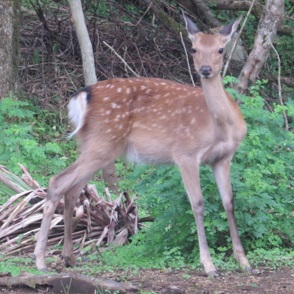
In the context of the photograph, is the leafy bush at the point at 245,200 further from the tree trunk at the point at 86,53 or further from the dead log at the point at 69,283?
the tree trunk at the point at 86,53

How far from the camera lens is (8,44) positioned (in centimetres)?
1209

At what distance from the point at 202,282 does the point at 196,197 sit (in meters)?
0.90

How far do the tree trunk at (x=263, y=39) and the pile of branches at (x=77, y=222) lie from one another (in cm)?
392

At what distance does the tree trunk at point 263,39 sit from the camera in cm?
1152

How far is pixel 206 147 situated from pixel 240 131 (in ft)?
1.08

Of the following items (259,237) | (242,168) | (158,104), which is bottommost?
(259,237)

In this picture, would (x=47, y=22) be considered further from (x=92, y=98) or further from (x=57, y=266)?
(x=57, y=266)

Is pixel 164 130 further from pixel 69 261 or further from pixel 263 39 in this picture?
pixel 263 39

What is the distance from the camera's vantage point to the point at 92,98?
7.48m

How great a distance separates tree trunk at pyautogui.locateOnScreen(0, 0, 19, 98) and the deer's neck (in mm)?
5563

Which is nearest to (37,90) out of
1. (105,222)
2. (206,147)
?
(105,222)

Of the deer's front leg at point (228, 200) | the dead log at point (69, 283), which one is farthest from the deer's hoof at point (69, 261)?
the deer's front leg at point (228, 200)

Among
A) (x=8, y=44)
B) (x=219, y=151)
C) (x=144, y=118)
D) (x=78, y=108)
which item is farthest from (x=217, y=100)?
(x=8, y=44)

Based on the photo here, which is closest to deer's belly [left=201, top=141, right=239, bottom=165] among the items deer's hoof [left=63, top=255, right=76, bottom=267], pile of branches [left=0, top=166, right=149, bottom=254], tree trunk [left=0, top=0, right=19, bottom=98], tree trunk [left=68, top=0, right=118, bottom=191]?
pile of branches [left=0, top=166, right=149, bottom=254]
